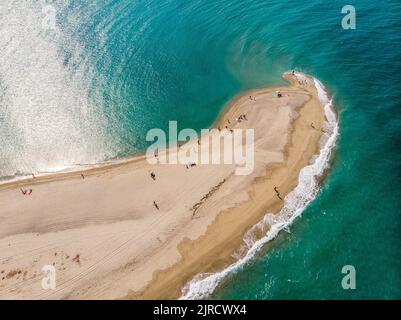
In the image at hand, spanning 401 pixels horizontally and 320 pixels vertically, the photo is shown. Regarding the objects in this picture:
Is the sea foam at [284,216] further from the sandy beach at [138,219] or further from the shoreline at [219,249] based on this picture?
the sandy beach at [138,219]

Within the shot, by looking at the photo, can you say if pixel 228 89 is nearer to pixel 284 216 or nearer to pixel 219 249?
pixel 284 216

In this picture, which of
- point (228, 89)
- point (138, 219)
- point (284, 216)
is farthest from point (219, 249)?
point (228, 89)

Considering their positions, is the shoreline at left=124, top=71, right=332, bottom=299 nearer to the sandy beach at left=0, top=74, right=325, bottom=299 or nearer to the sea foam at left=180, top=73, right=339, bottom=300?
the sandy beach at left=0, top=74, right=325, bottom=299

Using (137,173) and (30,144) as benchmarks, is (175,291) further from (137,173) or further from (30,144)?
(30,144)

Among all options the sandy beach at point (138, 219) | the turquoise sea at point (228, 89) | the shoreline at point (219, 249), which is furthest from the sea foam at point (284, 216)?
the turquoise sea at point (228, 89)

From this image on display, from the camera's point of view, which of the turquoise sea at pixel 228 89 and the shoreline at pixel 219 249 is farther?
the turquoise sea at pixel 228 89

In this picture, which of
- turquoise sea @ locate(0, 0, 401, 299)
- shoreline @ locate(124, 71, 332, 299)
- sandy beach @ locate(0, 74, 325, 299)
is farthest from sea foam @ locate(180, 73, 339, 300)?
turquoise sea @ locate(0, 0, 401, 299)
